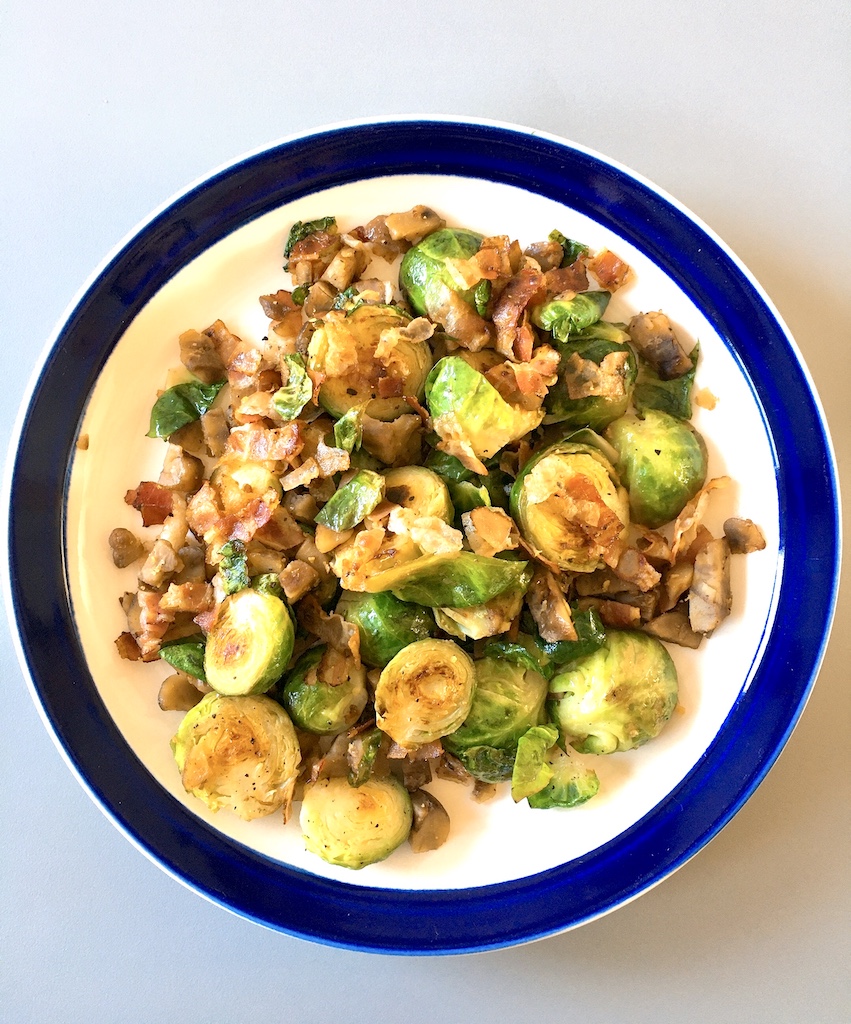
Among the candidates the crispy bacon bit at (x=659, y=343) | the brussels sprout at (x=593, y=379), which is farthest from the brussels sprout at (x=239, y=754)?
the crispy bacon bit at (x=659, y=343)

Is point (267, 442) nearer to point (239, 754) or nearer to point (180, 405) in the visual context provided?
point (180, 405)

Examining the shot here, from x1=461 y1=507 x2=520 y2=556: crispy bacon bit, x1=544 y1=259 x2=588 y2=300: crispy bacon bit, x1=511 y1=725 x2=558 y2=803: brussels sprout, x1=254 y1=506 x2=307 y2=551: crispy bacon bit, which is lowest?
x1=511 y1=725 x2=558 y2=803: brussels sprout

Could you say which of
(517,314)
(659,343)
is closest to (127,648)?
(517,314)

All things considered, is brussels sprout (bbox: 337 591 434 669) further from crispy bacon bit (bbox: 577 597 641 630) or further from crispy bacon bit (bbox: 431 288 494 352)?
crispy bacon bit (bbox: 431 288 494 352)

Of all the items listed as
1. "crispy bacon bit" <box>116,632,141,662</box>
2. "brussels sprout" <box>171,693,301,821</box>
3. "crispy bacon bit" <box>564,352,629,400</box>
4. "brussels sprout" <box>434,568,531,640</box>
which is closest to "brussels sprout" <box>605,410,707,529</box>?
"crispy bacon bit" <box>564,352,629,400</box>

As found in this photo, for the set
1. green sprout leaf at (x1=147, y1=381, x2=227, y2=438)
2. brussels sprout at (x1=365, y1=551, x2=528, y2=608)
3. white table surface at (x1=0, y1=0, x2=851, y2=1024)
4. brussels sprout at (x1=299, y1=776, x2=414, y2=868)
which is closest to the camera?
brussels sprout at (x1=365, y1=551, x2=528, y2=608)

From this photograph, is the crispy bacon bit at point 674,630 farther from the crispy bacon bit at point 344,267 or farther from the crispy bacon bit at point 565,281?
the crispy bacon bit at point 344,267

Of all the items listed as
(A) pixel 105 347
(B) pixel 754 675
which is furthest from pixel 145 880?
(B) pixel 754 675
